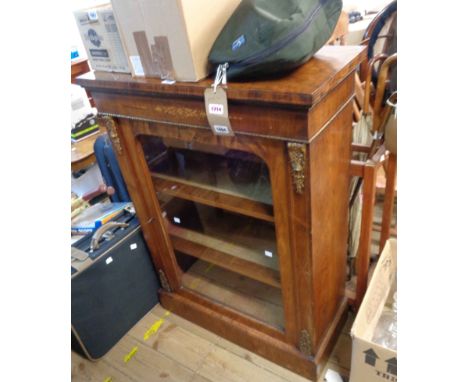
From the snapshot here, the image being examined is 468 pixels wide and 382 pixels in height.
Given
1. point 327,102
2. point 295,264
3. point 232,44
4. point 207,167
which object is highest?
point 232,44

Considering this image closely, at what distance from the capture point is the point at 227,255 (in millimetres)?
1378

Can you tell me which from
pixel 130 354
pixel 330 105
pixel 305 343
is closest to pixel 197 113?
pixel 330 105

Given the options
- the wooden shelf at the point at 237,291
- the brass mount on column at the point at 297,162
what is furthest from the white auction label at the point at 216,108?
the wooden shelf at the point at 237,291

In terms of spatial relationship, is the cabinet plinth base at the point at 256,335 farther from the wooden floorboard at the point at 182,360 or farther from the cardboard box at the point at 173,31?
the cardboard box at the point at 173,31

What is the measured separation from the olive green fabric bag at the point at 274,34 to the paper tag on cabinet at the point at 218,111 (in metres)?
0.05

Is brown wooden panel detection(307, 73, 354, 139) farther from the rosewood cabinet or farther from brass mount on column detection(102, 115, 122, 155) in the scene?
brass mount on column detection(102, 115, 122, 155)

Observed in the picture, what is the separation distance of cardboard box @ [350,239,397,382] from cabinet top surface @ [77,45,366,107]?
2.38 ft

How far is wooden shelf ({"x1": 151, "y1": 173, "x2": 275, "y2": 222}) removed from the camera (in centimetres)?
110

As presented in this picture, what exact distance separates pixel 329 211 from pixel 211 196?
1.33 feet

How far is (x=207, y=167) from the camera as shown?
1287mm

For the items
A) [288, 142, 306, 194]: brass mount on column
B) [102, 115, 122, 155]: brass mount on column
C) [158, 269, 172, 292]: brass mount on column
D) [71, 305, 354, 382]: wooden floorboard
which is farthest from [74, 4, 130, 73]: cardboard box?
[71, 305, 354, 382]: wooden floorboard
